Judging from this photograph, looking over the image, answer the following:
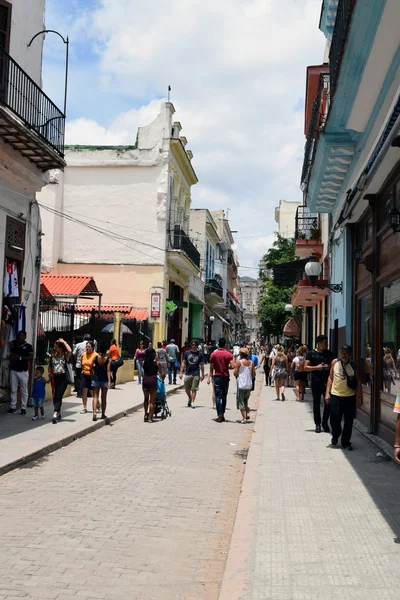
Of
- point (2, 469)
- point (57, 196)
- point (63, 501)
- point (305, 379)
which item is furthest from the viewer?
point (57, 196)

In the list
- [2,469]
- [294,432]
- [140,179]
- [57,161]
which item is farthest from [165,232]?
[2,469]

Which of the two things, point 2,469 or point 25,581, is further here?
point 2,469

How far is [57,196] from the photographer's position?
3055cm

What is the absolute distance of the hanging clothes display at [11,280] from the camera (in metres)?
13.3

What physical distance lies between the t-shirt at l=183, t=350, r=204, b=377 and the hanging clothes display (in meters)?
4.30

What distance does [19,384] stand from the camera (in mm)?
13383

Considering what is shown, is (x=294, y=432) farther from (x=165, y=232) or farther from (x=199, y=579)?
(x=165, y=232)

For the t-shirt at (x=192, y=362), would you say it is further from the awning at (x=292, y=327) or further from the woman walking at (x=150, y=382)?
the awning at (x=292, y=327)

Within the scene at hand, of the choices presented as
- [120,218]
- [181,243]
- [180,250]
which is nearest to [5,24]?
[120,218]

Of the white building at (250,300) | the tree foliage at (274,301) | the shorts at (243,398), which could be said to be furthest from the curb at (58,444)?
the white building at (250,300)

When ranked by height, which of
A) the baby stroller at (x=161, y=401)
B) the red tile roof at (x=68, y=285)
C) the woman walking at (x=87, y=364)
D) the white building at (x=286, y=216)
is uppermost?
the white building at (x=286, y=216)

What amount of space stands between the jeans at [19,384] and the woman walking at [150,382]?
2.37m

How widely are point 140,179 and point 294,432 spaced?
21075mm

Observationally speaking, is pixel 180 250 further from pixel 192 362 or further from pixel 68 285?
pixel 192 362
